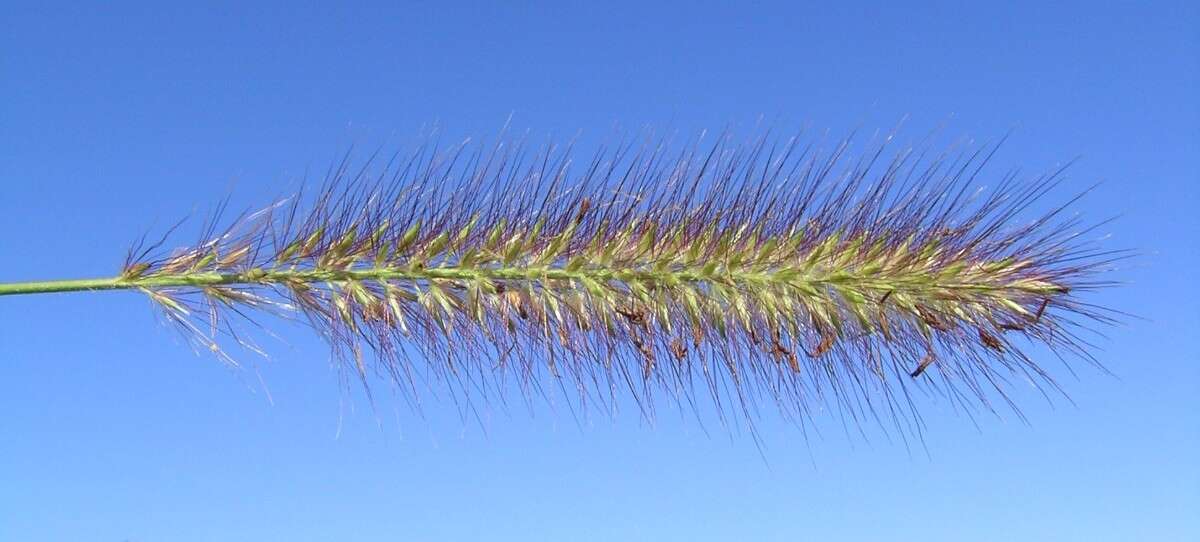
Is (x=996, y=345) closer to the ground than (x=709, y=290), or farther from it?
closer to the ground

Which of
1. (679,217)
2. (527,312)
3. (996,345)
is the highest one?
(679,217)

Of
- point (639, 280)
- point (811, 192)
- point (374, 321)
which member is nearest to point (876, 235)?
point (811, 192)

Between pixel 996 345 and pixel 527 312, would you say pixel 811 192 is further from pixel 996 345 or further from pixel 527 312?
pixel 527 312

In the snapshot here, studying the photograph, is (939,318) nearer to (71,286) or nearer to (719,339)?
(719,339)

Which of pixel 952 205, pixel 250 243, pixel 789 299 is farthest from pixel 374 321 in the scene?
pixel 952 205

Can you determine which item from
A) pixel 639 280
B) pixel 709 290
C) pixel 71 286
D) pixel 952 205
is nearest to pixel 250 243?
pixel 71 286

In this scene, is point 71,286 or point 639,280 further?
point 639,280

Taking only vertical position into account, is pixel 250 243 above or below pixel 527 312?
above

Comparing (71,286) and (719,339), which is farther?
(719,339)
